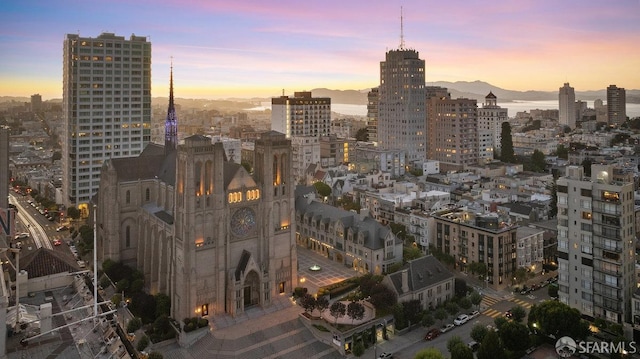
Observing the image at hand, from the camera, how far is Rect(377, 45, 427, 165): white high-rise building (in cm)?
15700

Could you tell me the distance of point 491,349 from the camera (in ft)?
145

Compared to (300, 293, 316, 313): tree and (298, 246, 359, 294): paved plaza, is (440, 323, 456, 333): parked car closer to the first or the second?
(300, 293, 316, 313): tree

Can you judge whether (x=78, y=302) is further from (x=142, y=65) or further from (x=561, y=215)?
(x=142, y=65)

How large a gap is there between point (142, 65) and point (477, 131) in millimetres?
98910

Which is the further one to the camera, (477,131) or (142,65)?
(477,131)

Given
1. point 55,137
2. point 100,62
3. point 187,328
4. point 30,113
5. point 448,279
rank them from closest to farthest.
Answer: point 187,328 < point 448,279 < point 100,62 < point 30,113 < point 55,137

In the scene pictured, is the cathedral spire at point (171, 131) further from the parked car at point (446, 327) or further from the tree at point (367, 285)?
the parked car at point (446, 327)

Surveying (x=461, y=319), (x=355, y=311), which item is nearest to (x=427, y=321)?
(x=461, y=319)

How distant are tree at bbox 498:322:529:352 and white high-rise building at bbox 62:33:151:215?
89.3 metres

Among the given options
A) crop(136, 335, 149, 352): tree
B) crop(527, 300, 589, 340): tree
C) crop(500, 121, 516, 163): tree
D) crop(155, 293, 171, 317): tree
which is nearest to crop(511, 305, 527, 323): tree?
crop(527, 300, 589, 340): tree

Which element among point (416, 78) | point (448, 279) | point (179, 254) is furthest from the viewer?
point (416, 78)

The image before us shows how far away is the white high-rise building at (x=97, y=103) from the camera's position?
10850cm

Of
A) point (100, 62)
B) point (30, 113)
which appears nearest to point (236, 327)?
point (100, 62)

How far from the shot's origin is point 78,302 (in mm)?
54125
